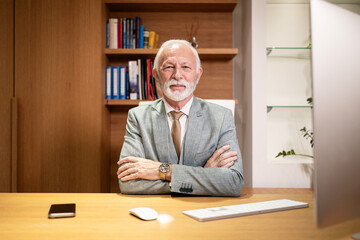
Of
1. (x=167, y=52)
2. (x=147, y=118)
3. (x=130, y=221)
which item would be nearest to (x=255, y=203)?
(x=130, y=221)

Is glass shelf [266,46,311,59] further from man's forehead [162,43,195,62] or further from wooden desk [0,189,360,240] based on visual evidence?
wooden desk [0,189,360,240]

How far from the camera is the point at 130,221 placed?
897mm

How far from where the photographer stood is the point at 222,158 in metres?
1.47

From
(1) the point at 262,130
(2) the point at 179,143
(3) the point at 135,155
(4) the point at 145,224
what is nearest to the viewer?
(4) the point at 145,224

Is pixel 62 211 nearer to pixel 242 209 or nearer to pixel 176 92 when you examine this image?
pixel 242 209

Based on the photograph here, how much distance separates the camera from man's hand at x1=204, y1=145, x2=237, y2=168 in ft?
4.74

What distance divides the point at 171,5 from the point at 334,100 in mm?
2475

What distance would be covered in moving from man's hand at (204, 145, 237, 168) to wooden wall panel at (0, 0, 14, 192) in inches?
76.0

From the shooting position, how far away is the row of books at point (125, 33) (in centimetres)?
273

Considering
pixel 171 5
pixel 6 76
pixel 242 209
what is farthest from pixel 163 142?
pixel 6 76

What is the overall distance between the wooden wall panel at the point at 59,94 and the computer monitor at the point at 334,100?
2260 mm

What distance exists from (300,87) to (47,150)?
2.25m

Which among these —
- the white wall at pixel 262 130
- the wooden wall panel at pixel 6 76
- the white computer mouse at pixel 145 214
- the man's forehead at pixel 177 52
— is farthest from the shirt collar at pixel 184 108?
the wooden wall panel at pixel 6 76

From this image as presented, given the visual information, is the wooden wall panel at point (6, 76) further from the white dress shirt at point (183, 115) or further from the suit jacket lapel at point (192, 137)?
the suit jacket lapel at point (192, 137)
